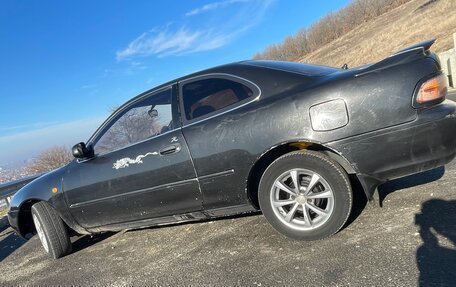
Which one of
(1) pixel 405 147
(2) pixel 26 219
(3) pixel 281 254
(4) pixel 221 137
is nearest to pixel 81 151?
(2) pixel 26 219

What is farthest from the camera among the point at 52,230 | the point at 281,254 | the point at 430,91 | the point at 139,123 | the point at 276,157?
the point at 52,230

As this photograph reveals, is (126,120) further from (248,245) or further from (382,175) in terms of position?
(382,175)

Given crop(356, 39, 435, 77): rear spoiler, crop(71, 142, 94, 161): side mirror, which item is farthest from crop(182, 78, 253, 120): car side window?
crop(71, 142, 94, 161): side mirror

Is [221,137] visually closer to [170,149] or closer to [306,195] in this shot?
[170,149]

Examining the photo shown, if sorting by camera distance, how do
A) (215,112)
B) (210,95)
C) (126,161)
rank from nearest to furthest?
(215,112), (210,95), (126,161)

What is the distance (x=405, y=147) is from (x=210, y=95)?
1.82 meters

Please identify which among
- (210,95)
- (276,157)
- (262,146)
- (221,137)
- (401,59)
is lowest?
(276,157)

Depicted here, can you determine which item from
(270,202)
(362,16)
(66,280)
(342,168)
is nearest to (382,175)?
(342,168)

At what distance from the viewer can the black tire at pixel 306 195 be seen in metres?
3.32

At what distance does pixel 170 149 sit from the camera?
3885 mm

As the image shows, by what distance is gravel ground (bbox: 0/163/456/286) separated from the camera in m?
2.85

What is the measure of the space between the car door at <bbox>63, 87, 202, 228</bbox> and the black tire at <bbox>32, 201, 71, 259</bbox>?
0.27 m

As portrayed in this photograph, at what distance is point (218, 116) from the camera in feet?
12.3

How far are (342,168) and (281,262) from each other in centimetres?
94
